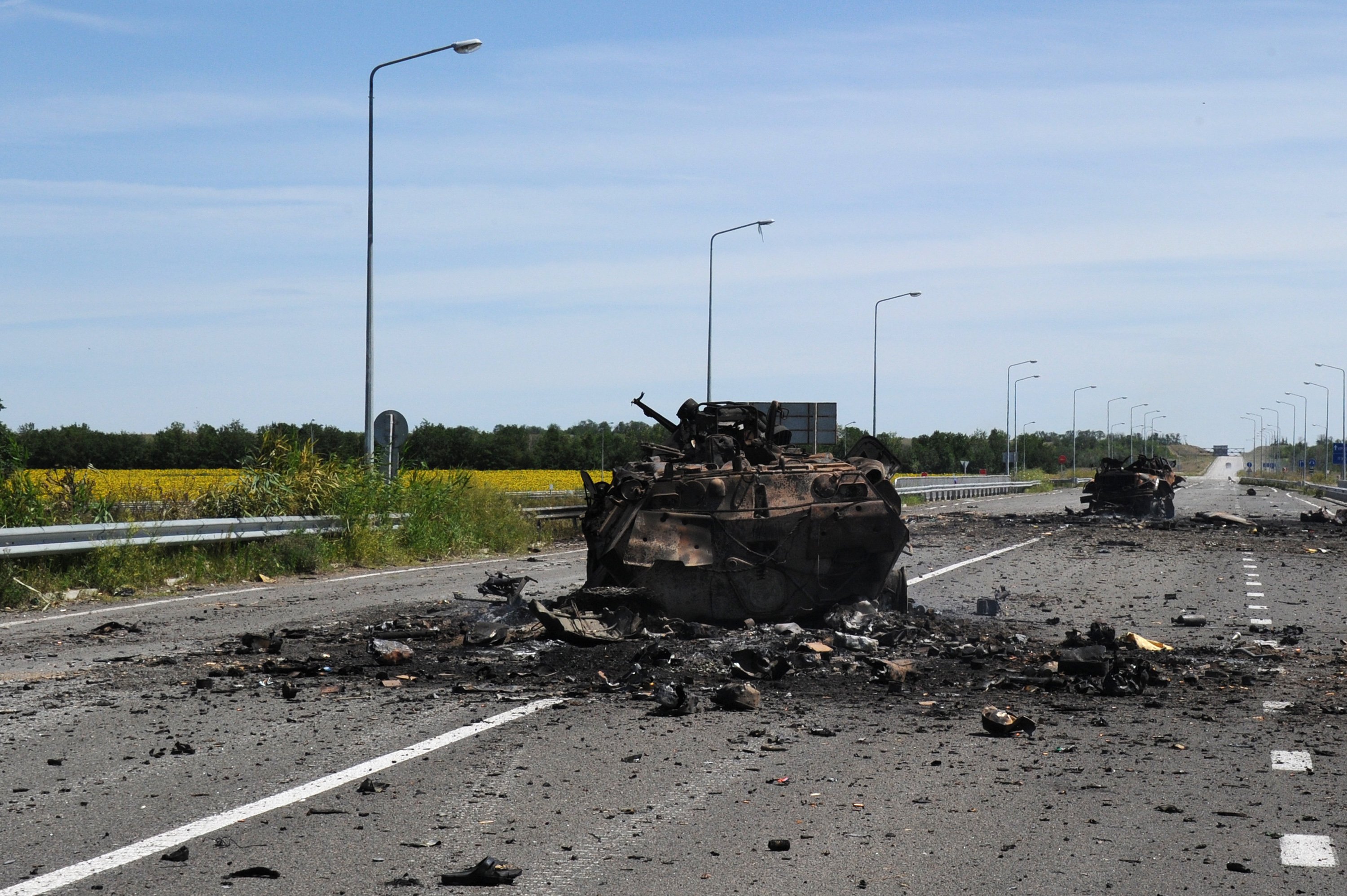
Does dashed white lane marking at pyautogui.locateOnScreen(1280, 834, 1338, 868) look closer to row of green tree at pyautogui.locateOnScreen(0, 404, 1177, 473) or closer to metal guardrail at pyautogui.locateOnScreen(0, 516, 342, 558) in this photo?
metal guardrail at pyautogui.locateOnScreen(0, 516, 342, 558)

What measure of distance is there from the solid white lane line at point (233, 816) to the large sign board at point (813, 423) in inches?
757

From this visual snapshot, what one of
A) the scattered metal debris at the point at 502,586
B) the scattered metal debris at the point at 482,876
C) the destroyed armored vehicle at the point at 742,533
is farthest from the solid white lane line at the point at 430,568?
the scattered metal debris at the point at 482,876

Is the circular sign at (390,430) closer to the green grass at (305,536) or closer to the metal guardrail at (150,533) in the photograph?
the green grass at (305,536)

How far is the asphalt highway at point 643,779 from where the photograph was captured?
5391 millimetres

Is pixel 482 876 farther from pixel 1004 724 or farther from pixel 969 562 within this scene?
pixel 969 562

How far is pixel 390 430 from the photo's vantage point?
24.9 m

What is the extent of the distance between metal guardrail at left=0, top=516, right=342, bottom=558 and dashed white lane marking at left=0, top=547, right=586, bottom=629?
4.70ft

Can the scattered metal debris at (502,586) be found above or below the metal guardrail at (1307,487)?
above

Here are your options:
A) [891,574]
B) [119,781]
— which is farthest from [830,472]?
[119,781]

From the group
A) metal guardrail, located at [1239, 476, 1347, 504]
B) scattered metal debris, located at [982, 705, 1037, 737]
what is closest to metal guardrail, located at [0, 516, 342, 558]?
scattered metal debris, located at [982, 705, 1037, 737]

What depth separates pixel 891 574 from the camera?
13859 mm

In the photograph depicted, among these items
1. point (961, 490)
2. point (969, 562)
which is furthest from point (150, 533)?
point (961, 490)

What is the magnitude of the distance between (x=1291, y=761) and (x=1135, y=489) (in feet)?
111

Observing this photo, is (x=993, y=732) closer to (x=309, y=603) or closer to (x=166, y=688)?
(x=166, y=688)
